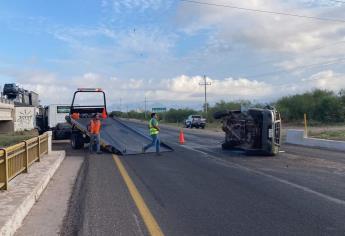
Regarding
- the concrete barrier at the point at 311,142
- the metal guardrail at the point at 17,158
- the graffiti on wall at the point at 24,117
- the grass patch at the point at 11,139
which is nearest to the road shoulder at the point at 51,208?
the metal guardrail at the point at 17,158

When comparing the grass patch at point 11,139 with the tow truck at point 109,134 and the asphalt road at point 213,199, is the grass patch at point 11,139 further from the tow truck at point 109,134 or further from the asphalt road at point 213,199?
the asphalt road at point 213,199

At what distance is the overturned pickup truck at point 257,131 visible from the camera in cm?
1884

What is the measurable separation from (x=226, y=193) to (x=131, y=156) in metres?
9.48

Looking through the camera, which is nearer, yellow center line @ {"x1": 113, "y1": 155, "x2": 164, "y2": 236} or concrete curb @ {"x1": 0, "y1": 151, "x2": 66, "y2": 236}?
concrete curb @ {"x1": 0, "y1": 151, "x2": 66, "y2": 236}

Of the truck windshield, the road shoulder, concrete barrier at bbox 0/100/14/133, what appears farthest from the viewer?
concrete barrier at bbox 0/100/14/133

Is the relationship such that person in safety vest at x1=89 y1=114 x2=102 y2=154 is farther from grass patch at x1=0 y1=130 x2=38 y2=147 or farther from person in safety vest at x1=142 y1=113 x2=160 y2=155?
grass patch at x1=0 y1=130 x2=38 y2=147

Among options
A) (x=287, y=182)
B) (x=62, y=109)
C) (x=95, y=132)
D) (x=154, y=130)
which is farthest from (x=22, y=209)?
(x=62, y=109)

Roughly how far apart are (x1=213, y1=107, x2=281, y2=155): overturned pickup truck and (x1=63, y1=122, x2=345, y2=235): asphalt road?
2.89 metres

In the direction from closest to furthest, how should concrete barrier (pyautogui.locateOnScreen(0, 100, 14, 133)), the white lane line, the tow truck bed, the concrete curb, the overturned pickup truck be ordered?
the concrete curb → the white lane line → the overturned pickup truck → the tow truck bed → concrete barrier (pyautogui.locateOnScreen(0, 100, 14, 133))

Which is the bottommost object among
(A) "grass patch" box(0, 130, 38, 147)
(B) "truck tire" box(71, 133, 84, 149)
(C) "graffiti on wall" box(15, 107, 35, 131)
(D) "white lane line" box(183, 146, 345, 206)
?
(D) "white lane line" box(183, 146, 345, 206)

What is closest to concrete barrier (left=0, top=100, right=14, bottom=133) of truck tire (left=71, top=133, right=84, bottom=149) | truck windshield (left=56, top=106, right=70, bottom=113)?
truck windshield (left=56, top=106, right=70, bottom=113)

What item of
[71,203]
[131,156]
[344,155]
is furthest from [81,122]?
[71,203]

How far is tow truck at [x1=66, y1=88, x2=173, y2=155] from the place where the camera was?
20.5m

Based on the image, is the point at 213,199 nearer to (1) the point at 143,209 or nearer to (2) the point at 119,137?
(1) the point at 143,209
